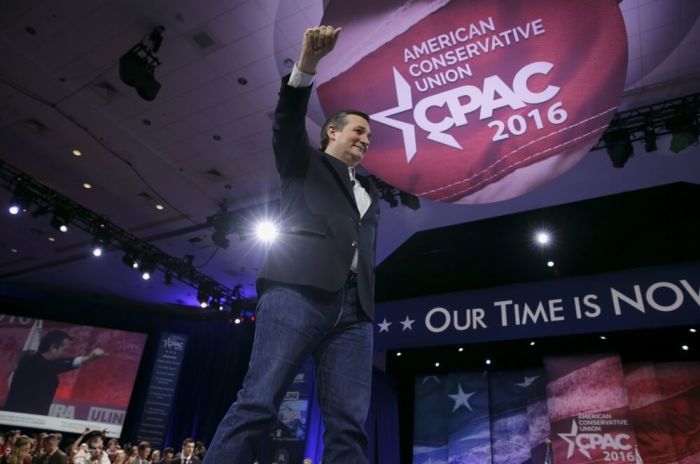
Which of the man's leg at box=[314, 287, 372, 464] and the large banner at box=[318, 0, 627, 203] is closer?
the man's leg at box=[314, 287, 372, 464]

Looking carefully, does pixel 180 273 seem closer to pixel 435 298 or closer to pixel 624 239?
pixel 435 298

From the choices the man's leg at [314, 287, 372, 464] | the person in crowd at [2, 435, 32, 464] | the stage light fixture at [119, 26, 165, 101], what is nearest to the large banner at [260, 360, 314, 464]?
the person in crowd at [2, 435, 32, 464]

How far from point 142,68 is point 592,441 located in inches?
292

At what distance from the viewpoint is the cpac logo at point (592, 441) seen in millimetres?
6242

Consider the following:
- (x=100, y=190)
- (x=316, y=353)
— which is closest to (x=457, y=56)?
(x=316, y=353)

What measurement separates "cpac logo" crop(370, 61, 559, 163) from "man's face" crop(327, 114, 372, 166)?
4.12ft

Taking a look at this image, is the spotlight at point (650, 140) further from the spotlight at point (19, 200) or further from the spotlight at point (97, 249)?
the spotlight at point (19, 200)

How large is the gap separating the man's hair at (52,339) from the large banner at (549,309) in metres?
10.7

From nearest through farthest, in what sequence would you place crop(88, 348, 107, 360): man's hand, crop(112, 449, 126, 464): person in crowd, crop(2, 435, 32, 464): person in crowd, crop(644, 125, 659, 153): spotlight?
crop(2, 435, 32, 464): person in crowd
crop(644, 125, 659, 153): spotlight
crop(112, 449, 126, 464): person in crowd
crop(88, 348, 107, 360): man's hand

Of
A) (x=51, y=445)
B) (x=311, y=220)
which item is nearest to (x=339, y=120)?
(x=311, y=220)

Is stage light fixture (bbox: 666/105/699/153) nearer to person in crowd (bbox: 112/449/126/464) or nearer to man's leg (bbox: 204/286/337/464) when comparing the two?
man's leg (bbox: 204/286/337/464)

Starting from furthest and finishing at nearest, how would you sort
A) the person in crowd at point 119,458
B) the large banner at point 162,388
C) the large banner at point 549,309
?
the large banner at point 162,388 → the person in crowd at point 119,458 → the large banner at point 549,309

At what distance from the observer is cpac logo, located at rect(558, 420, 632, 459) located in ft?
20.5

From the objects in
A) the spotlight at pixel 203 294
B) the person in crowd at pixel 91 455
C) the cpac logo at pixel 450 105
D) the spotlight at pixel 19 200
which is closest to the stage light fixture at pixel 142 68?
the cpac logo at pixel 450 105
